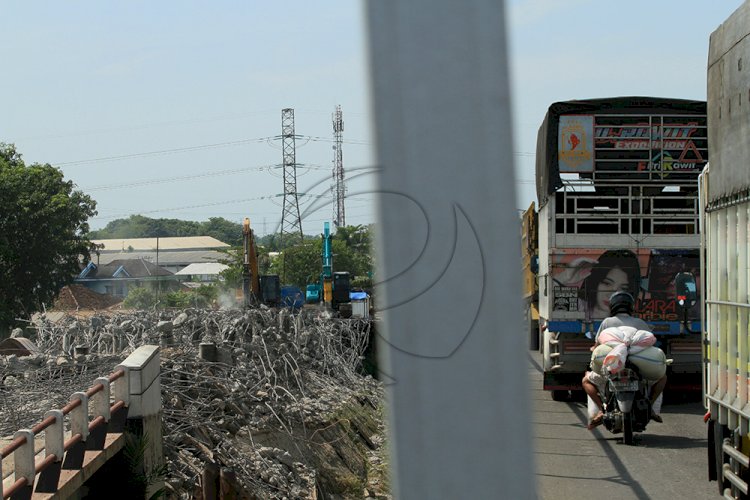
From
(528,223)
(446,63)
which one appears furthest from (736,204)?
(528,223)

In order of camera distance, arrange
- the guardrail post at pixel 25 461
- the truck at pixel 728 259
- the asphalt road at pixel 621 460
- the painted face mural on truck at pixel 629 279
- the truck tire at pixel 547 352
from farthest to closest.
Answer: the truck tire at pixel 547 352 < the painted face mural on truck at pixel 629 279 < the asphalt road at pixel 621 460 < the truck at pixel 728 259 < the guardrail post at pixel 25 461

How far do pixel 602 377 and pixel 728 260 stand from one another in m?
4.35

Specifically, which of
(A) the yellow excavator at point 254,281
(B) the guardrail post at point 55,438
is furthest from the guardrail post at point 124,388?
(A) the yellow excavator at point 254,281

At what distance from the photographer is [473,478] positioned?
153cm

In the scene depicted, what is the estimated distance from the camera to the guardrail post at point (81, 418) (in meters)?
7.63

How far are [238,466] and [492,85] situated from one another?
943 centimetres

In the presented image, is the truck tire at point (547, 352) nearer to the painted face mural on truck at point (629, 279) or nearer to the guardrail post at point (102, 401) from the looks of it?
the painted face mural on truck at point (629, 279)

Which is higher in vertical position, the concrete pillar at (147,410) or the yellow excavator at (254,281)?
the yellow excavator at (254,281)

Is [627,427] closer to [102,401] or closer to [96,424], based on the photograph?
[102,401]

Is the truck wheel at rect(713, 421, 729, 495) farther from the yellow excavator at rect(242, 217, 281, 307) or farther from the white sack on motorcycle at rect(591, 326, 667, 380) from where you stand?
the yellow excavator at rect(242, 217, 281, 307)

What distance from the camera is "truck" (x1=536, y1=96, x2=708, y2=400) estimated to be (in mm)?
14812

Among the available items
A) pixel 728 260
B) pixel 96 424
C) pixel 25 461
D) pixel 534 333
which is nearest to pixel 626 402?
pixel 728 260

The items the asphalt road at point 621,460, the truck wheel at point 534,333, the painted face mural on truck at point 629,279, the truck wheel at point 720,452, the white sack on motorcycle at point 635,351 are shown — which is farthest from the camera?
the truck wheel at point 534,333

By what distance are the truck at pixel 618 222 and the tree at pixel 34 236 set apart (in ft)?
103
